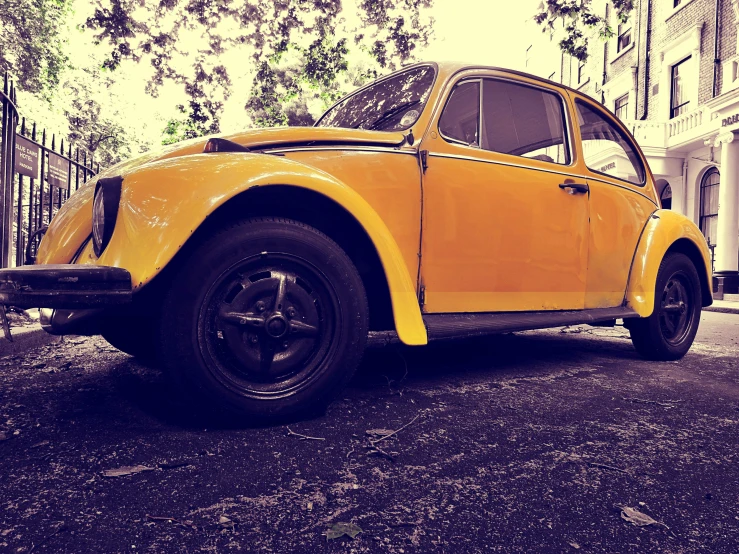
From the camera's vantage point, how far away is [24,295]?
5.90ft

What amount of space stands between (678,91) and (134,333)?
59.5ft

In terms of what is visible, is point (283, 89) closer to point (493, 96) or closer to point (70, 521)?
point (493, 96)

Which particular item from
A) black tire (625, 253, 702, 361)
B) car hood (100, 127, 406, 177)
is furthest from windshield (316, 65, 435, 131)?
black tire (625, 253, 702, 361)

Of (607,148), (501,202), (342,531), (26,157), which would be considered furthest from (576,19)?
(342,531)

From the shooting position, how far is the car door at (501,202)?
267cm

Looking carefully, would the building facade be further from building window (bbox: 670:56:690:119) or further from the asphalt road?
the asphalt road

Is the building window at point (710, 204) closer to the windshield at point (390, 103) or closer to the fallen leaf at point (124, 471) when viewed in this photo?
the windshield at point (390, 103)

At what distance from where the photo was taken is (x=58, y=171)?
5457mm

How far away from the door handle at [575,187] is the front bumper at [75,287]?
2.57 metres

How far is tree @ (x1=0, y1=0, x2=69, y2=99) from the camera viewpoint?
53.5ft

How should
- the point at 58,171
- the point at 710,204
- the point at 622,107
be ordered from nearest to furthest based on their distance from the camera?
the point at 58,171 → the point at 710,204 → the point at 622,107

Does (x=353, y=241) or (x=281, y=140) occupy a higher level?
(x=281, y=140)

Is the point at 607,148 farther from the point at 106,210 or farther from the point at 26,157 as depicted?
the point at 26,157

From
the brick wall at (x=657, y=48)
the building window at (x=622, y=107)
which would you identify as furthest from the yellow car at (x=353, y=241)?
the building window at (x=622, y=107)
